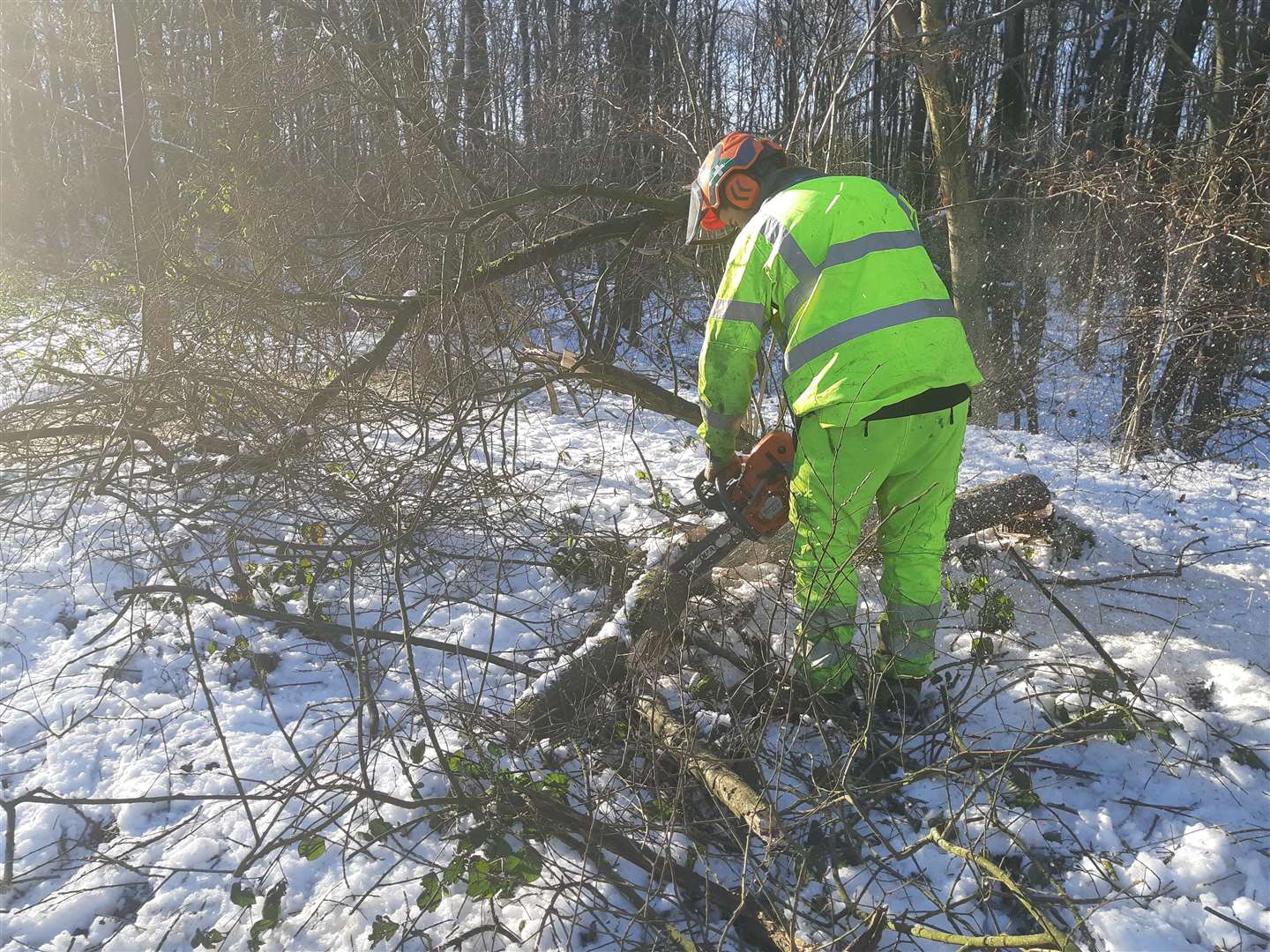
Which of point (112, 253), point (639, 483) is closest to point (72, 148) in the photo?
point (112, 253)

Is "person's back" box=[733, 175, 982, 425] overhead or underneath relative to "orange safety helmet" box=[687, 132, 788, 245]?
underneath

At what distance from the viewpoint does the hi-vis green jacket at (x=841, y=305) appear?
2490 millimetres

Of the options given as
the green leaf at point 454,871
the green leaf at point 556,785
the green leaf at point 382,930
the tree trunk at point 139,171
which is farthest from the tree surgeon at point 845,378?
the tree trunk at point 139,171

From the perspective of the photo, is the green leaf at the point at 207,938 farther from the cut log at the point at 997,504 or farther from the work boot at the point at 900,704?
the cut log at the point at 997,504

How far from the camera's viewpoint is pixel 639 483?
17.6 ft

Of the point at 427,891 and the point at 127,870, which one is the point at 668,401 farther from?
the point at 127,870

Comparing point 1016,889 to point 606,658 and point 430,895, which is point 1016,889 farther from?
point 606,658

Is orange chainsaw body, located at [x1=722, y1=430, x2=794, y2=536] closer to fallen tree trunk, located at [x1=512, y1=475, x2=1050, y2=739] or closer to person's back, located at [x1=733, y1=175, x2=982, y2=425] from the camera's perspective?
person's back, located at [x1=733, y1=175, x2=982, y2=425]

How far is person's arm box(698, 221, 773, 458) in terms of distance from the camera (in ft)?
8.54

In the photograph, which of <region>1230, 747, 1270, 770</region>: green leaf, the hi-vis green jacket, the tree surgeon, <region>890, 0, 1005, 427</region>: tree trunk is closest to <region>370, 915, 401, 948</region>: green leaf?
the tree surgeon

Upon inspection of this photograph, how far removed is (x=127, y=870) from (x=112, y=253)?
7.10m

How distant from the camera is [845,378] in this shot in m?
2.49

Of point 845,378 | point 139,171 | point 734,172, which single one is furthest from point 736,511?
point 139,171

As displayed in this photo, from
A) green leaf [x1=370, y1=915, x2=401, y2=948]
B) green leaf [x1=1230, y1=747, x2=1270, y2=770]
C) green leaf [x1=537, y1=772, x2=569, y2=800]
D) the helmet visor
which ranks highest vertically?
the helmet visor
